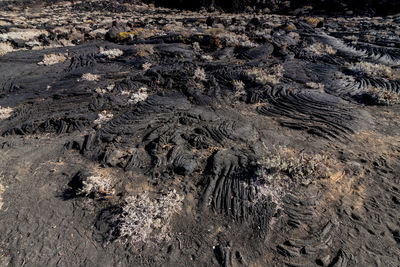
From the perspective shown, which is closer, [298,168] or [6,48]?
[298,168]

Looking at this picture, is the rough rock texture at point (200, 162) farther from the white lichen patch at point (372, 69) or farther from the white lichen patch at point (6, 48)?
the white lichen patch at point (6, 48)

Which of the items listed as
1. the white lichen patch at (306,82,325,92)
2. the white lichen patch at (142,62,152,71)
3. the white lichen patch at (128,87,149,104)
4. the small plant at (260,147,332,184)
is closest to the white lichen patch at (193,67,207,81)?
the white lichen patch at (128,87,149,104)

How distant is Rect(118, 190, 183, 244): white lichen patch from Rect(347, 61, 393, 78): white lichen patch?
10.6 m

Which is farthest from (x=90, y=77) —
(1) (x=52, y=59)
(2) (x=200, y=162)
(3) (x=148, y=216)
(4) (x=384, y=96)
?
(4) (x=384, y=96)

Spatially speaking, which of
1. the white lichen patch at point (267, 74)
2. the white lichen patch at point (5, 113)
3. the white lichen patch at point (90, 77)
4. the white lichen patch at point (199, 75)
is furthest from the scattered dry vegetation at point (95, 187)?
the white lichen patch at point (267, 74)

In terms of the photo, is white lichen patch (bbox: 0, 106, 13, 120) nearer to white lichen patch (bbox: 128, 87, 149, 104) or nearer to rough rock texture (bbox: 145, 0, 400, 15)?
white lichen patch (bbox: 128, 87, 149, 104)

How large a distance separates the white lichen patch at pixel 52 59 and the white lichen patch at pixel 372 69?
1500 centimetres

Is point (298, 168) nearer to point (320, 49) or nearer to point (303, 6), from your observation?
point (320, 49)

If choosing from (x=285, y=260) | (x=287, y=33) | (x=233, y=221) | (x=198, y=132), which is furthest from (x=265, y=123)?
(x=287, y=33)

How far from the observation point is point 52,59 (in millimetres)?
12562

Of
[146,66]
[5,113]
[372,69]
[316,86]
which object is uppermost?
[372,69]

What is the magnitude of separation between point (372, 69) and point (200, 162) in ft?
32.6

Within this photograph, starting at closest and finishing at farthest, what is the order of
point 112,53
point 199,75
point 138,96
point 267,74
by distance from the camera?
1. point 138,96
2. point 199,75
3. point 267,74
4. point 112,53

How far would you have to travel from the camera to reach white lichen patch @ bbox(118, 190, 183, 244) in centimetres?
450
